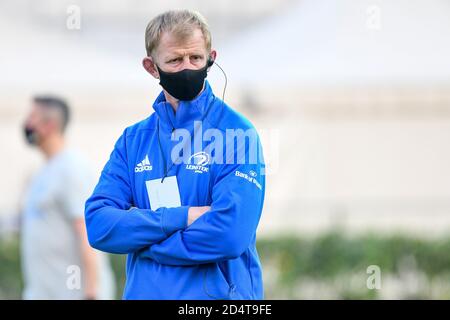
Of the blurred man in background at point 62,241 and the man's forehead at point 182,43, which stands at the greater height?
the man's forehead at point 182,43

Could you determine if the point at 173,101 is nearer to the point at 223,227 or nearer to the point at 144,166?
the point at 144,166

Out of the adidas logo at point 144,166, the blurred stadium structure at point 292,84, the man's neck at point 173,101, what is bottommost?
the adidas logo at point 144,166

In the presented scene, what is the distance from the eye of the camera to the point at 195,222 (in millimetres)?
3723

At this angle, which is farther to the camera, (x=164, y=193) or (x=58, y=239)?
(x=58, y=239)

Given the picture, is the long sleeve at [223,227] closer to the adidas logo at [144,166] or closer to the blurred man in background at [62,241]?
the adidas logo at [144,166]

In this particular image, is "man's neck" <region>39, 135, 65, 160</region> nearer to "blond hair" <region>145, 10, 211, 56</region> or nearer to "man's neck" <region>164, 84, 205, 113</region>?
"man's neck" <region>164, 84, 205, 113</region>

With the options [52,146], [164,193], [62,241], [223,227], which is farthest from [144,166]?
[52,146]

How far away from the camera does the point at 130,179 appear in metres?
3.90

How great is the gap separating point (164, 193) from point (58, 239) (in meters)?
2.72

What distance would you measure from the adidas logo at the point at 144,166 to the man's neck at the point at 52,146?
2945 mm

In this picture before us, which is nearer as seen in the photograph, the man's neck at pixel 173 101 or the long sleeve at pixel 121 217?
the long sleeve at pixel 121 217

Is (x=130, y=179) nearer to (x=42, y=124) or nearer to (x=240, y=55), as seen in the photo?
(x=42, y=124)

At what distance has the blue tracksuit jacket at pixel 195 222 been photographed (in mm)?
3686

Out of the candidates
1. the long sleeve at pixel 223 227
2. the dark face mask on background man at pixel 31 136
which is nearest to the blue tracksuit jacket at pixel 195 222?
the long sleeve at pixel 223 227
